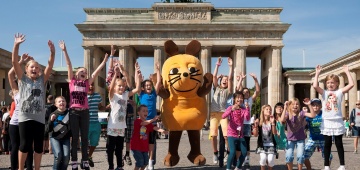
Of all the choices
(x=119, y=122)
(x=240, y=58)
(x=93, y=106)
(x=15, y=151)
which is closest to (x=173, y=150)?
(x=119, y=122)

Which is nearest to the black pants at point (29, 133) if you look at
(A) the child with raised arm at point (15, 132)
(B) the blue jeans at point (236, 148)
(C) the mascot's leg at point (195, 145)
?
(A) the child with raised arm at point (15, 132)

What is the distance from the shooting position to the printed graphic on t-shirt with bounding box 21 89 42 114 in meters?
7.06

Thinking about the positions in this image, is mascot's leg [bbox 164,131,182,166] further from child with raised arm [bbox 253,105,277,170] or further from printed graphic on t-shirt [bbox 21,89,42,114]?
printed graphic on t-shirt [bbox 21,89,42,114]

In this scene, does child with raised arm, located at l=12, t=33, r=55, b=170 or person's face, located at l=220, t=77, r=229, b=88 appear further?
person's face, located at l=220, t=77, r=229, b=88

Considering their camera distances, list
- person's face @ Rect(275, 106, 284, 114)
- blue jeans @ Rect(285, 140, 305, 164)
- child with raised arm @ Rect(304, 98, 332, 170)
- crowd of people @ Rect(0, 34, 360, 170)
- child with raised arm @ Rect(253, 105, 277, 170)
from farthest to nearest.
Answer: person's face @ Rect(275, 106, 284, 114)
child with raised arm @ Rect(304, 98, 332, 170)
child with raised arm @ Rect(253, 105, 277, 170)
blue jeans @ Rect(285, 140, 305, 164)
crowd of people @ Rect(0, 34, 360, 170)

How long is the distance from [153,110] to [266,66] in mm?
46969

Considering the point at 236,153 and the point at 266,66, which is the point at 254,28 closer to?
the point at 266,66

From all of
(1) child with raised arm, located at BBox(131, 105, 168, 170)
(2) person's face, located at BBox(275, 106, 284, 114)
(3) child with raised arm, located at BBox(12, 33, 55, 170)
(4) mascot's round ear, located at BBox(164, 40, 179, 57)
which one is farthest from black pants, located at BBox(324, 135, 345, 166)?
(3) child with raised arm, located at BBox(12, 33, 55, 170)

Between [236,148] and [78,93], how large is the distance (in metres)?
3.40

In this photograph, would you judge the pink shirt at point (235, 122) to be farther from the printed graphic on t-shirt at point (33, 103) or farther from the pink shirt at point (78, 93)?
the printed graphic on t-shirt at point (33, 103)

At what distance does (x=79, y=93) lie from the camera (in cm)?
840

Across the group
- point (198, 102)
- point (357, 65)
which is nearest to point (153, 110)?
point (198, 102)

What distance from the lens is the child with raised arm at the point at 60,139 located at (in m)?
7.86

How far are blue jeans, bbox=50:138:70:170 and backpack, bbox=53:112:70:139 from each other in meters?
0.11
